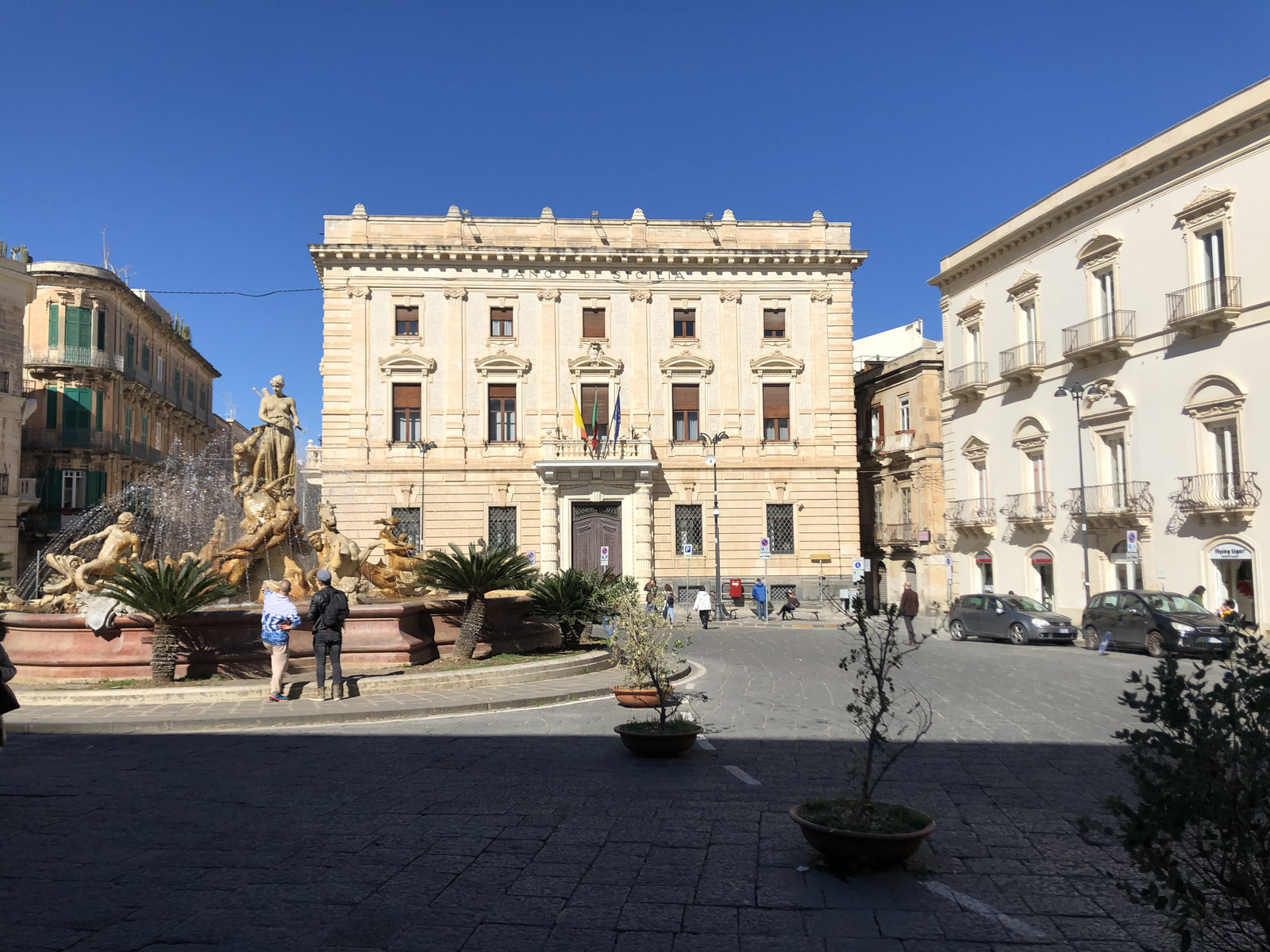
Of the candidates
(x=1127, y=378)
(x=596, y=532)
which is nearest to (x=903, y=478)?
(x=1127, y=378)

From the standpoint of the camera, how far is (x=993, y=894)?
4.90 meters

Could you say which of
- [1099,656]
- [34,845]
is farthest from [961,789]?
[1099,656]

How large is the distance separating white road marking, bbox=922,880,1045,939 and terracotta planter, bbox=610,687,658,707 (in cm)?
505

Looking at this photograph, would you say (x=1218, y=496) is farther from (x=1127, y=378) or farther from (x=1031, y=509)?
(x=1031, y=509)

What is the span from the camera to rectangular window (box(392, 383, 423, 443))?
3559cm

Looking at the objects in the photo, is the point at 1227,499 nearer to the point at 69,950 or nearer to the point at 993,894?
the point at 993,894

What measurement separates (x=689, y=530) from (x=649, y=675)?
27.1 m

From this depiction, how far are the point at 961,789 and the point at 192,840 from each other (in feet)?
18.4

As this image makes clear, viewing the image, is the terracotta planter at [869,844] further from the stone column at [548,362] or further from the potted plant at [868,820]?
the stone column at [548,362]

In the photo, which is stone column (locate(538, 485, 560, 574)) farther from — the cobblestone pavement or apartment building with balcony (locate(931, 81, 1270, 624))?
the cobblestone pavement

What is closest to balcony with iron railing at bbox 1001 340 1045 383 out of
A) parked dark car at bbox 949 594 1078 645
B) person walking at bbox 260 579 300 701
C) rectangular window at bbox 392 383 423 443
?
parked dark car at bbox 949 594 1078 645

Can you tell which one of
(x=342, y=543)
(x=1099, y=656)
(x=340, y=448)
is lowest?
(x=1099, y=656)

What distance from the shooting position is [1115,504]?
26688 millimetres

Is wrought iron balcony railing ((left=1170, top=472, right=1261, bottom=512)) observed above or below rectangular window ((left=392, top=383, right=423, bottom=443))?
below
